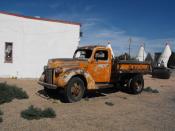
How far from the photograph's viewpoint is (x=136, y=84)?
13.3m

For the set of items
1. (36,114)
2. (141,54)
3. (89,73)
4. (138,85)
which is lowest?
(36,114)

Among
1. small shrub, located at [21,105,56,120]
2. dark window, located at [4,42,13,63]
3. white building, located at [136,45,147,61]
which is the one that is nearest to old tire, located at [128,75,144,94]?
small shrub, located at [21,105,56,120]

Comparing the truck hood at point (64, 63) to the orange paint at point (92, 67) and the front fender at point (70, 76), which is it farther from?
the front fender at point (70, 76)

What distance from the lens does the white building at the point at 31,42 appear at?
16344mm

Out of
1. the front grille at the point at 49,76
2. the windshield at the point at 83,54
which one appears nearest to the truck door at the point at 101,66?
the windshield at the point at 83,54

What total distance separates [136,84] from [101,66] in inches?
117

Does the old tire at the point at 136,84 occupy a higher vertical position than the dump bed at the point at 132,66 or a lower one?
lower

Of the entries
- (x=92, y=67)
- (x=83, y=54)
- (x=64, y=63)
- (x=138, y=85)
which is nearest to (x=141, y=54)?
(x=138, y=85)

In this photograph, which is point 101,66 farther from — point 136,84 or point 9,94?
point 9,94

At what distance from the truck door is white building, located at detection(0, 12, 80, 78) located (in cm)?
724

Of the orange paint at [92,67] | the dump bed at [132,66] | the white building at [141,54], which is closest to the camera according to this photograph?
the orange paint at [92,67]

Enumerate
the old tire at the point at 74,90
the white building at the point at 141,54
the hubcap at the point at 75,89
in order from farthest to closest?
1. the white building at the point at 141,54
2. the hubcap at the point at 75,89
3. the old tire at the point at 74,90

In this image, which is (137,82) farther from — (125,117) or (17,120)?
(17,120)

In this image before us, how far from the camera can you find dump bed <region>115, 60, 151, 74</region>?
11836 mm
